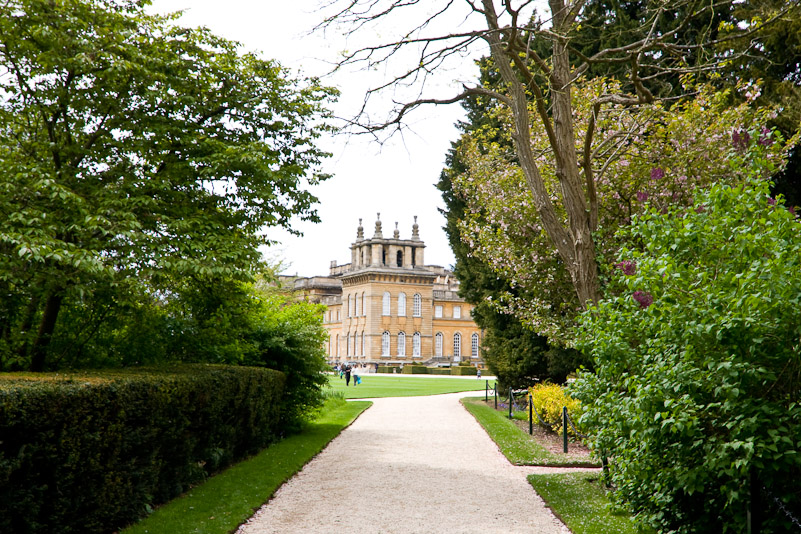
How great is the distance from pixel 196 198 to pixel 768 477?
7.38 m

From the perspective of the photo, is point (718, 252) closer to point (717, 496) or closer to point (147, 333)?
point (717, 496)

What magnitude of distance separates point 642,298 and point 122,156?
6535 mm

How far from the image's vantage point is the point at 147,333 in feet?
33.8

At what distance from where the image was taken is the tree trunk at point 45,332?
866cm

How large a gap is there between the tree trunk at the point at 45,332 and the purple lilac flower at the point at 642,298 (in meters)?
6.72

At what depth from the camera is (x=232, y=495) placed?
324 inches

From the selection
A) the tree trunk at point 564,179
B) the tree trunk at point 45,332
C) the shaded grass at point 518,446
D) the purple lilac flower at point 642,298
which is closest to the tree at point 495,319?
the shaded grass at point 518,446

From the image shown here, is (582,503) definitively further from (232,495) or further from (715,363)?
(232,495)

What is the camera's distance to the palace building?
72125mm

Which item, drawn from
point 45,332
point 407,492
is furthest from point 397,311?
point 45,332

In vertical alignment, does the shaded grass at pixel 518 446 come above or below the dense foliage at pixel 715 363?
below

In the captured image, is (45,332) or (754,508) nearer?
(754,508)

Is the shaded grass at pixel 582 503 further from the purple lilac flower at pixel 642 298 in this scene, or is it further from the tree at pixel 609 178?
the tree at pixel 609 178

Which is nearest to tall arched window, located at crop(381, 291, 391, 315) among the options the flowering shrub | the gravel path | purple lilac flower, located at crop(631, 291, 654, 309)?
the flowering shrub
